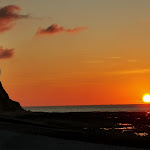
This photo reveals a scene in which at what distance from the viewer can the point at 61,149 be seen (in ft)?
36.1

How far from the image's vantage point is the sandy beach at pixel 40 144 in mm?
11133

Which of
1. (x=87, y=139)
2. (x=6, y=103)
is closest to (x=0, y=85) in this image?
(x=6, y=103)

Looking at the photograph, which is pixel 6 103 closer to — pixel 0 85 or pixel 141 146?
pixel 0 85

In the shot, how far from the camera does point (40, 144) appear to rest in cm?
1139

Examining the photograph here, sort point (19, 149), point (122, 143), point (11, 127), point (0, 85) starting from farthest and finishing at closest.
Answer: point (0, 85)
point (11, 127)
point (122, 143)
point (19, 149)

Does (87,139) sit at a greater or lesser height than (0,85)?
lesser

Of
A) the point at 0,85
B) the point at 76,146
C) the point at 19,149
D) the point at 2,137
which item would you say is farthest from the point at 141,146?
the point at 0,85

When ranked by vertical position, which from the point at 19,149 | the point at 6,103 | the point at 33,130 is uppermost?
the point at 6,103

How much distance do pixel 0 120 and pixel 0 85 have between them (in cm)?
4168

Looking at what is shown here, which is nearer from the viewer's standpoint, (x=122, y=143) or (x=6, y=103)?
(x=122, y=143)

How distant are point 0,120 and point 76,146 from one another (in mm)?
4647

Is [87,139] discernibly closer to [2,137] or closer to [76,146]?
[76,146]

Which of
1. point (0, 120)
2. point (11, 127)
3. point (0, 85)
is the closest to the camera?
point (11, 127)

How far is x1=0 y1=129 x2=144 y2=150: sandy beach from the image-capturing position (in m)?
11.1
